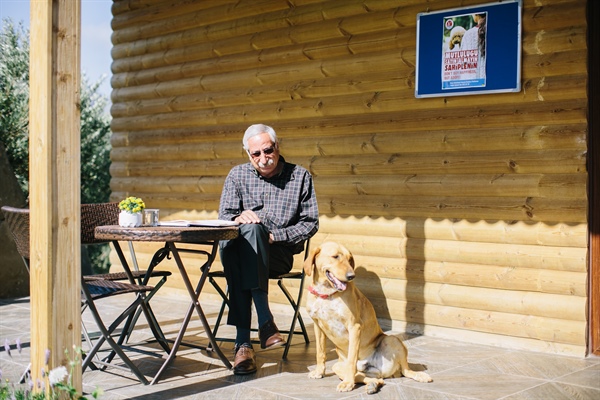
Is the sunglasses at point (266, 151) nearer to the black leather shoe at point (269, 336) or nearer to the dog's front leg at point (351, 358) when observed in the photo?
the black leather shoe at point (269, 336)

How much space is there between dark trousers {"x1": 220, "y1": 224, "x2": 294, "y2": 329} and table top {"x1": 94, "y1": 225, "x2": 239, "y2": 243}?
0.15 meters

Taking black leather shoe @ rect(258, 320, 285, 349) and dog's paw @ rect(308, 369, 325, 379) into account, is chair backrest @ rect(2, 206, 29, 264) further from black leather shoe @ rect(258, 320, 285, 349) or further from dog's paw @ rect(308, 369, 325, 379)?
dog's paw @ rect(308, 369, 325, 379)

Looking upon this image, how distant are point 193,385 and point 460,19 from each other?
3.18m

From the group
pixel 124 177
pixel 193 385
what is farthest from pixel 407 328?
pixel 124 177

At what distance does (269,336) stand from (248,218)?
0.73m

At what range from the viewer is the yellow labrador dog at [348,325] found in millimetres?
4141

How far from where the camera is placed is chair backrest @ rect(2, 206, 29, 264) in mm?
3957

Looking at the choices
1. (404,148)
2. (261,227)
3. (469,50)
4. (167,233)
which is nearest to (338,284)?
(261,227)

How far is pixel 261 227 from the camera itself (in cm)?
454

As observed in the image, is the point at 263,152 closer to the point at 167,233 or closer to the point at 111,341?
the point at 167,233

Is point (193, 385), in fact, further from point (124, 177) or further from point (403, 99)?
point (124, 177)

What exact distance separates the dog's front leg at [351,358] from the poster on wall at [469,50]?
2.16 metres

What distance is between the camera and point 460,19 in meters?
5.52

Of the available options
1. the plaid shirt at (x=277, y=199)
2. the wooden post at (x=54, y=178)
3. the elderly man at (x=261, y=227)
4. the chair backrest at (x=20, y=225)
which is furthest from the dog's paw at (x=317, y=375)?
the chair backrest at (x=20, y=225)
